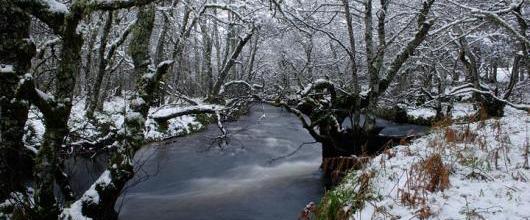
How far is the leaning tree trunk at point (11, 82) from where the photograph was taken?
5.98 meters

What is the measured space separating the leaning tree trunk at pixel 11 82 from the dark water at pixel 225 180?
81.2 inches

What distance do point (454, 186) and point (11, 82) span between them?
5.76 m

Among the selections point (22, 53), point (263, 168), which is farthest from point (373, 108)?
point (22, 53)

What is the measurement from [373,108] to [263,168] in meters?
3.81

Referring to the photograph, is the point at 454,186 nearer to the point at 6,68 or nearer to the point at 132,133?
the point at 132,133

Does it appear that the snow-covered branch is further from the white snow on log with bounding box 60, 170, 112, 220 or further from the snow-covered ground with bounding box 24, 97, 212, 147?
the snow-covered ground with bounding box 24, 97, 212, 147

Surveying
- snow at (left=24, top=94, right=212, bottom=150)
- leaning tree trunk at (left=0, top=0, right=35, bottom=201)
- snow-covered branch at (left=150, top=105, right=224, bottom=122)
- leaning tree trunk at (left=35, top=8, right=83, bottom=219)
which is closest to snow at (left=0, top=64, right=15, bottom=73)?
leaning tree trunk at (left=0, top=0, right=35, bottom=201)

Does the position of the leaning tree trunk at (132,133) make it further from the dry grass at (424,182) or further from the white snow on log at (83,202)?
the dry grass at (424,182)

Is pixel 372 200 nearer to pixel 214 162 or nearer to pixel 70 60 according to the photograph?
pixel 70 60

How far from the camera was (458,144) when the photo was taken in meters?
6.77

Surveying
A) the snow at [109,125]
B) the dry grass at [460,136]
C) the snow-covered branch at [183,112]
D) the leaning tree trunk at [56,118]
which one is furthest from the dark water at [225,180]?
the dry grass at [460,136]

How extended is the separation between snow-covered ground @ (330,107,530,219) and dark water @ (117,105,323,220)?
3741 mm

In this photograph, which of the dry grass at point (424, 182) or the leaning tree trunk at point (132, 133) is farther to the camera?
the leaning tree trunk at point (132, 133)

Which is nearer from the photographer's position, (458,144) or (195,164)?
(458,144)
